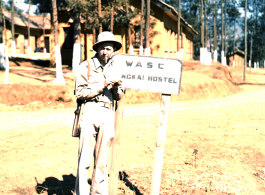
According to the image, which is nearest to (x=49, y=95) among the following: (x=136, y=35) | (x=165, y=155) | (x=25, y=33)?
(x=165, y=155)

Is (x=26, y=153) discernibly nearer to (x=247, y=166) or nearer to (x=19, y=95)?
(x=247, y=166)

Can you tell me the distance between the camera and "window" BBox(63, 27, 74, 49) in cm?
2739

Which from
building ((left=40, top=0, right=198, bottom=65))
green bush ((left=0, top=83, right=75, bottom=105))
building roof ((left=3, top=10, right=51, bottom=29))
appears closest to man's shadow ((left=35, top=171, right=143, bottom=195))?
green bush ((left=0, top=83, right=75, bottom=105))

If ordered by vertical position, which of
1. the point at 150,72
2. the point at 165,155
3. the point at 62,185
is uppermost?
the point at 150,72

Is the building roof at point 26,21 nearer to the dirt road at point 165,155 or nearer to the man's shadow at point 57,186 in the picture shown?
the dirt road at point 165,155

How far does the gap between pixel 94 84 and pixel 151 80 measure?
0.89 meters

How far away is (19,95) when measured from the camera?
14.5 meters

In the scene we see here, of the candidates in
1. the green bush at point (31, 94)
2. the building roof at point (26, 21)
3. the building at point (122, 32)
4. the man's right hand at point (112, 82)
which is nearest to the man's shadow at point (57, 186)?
the man's right hand at point (112, 82)

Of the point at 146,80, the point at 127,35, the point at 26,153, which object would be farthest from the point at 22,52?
the point at 146,80

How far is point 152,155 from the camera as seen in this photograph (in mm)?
6832

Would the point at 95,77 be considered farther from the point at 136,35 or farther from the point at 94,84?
the point at 136,35

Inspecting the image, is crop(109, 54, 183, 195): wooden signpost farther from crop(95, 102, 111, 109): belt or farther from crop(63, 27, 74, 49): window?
crop(63, 27, 74, 49): window

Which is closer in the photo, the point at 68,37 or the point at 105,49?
the point at 105,49

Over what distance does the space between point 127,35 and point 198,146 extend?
68.6ft
